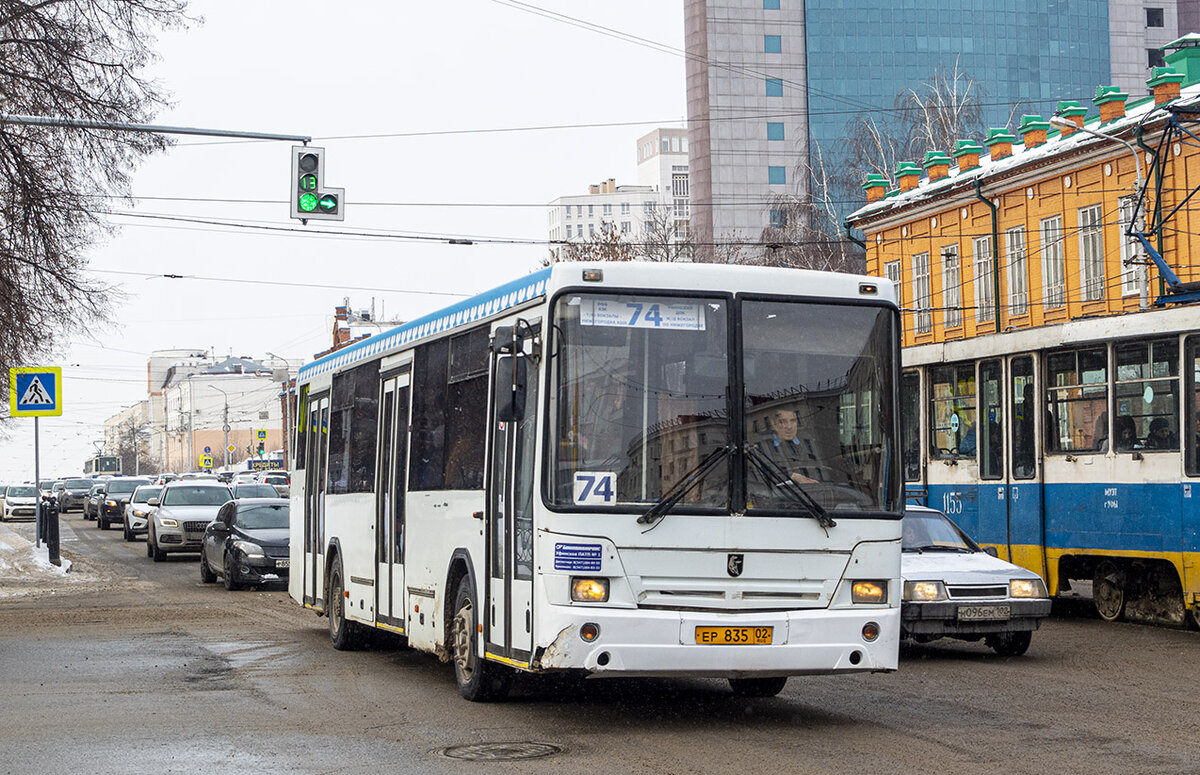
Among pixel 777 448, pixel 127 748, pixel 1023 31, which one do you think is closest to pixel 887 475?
pixel 777 448

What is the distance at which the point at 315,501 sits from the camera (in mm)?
17578

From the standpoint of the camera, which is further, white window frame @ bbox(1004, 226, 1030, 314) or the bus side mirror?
white window frame @ bbox(1004, 226, 1030, 314)

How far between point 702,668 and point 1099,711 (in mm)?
3351

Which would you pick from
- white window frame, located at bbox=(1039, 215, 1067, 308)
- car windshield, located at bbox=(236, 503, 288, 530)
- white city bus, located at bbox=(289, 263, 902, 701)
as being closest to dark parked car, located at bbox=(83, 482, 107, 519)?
car windshield, located at bbox=(236, 503, 288, 530)

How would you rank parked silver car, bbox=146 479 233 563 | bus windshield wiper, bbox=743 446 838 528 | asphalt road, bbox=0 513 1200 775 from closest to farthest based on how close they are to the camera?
asphalt road, bbox=0 513 1200 775
bus windshield wiper, bbox=743 446 838 528
parked silver car, bbox=146 479 233 563

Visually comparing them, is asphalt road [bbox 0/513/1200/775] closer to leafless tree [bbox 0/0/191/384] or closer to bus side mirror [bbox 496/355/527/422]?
bus side mirror [bbox 496/355/527/422]

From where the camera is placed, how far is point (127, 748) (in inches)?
391

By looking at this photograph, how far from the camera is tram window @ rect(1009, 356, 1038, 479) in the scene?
2020 cm

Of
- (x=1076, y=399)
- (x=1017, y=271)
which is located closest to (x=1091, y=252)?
(x=1017, y=271)

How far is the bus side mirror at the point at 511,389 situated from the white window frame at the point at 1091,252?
31017mm

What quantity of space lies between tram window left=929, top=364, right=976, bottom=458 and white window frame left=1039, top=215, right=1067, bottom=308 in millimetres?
19600

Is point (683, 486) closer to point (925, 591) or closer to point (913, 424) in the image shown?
point (925, 591)

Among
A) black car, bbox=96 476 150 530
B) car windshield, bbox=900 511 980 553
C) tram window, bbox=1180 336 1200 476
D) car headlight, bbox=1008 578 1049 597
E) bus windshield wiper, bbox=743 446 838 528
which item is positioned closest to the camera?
bus windshield wiper, bbox=743 446 838 528

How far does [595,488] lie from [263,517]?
57.0 feet
